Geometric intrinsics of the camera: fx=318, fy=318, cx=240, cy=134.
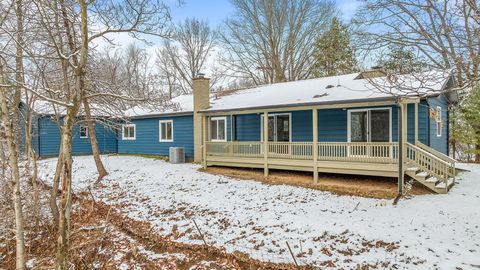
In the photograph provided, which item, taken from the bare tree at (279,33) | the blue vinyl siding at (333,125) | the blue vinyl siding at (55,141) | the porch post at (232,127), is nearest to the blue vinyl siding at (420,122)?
the blue vinyl siding at (333,125)

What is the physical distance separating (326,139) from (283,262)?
7.87 metres

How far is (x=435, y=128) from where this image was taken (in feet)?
41.5

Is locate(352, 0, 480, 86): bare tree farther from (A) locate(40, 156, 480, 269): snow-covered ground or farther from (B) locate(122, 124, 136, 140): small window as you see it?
(B) locate(122, 124, 136, 140): small window

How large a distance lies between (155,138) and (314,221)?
13.9 m

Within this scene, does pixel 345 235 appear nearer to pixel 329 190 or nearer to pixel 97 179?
pixel 329 190

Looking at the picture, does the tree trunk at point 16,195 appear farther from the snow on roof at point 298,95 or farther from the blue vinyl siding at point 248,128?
the blue vinyl siding at point 248,128

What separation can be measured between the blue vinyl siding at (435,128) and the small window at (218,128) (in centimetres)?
885

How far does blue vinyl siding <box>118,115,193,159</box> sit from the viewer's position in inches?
690

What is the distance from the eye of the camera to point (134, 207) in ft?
32.1

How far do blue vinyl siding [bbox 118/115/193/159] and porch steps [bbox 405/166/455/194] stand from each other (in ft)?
36.1

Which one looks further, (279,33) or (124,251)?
(279,33)

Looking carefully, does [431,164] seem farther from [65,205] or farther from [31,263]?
[31,263]

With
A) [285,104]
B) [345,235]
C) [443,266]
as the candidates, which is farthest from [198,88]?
[443,266]

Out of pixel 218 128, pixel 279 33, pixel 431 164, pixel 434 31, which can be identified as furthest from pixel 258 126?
pixel 279 33
